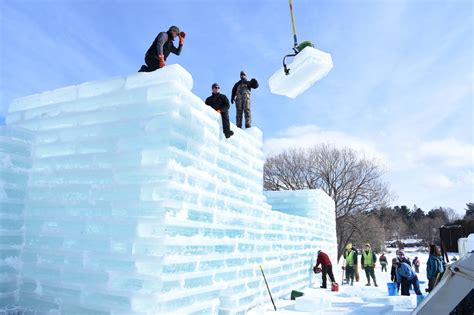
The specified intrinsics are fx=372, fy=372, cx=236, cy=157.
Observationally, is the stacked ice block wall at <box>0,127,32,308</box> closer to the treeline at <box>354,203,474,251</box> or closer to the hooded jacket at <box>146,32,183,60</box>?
the hooded jacket at <box>146,32,183,60</box>

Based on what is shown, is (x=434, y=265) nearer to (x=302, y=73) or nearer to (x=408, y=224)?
(x=302, y=73)

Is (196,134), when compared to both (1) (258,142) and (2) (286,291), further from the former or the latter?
(2) (286,291)

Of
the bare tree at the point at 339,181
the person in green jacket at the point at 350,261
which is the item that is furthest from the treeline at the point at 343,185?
the person in green jacket at the point at 350,261

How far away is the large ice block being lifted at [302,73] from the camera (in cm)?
637

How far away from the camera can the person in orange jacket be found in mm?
5520

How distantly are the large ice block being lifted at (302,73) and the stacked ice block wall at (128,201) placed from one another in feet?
4.79

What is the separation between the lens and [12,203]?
221 inches

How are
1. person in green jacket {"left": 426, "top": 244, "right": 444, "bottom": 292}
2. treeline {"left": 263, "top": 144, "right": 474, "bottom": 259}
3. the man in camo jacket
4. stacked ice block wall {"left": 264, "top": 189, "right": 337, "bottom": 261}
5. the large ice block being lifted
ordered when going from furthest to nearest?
treeline {"left": 263, "top": 144, "right": 474, "bottom": 259} → stacked ice block wall {"left": 264, "top": 189, "right": 337, "bottom": 261} → person in green jacket {"left": 426, "top": 244, "right": 444, "bottom": 292} → the man in camo jacket → the large ice block being lifted

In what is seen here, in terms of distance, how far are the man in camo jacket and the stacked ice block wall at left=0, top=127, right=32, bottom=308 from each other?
4254 millimetres

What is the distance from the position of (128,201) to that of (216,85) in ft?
10.0

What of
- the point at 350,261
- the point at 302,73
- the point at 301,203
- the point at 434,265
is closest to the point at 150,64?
the point at 302,73

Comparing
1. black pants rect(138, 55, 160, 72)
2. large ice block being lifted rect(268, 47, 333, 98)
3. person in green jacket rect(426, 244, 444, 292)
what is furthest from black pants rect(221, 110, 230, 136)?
person in green jacket rect(426, 244, 444, 292)

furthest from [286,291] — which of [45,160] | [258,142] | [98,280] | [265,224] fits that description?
[45,160]

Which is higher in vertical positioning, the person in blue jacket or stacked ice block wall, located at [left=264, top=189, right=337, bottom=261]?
stacked ice block wall, located at [left=264, top=189, right=337, bottom=261]
